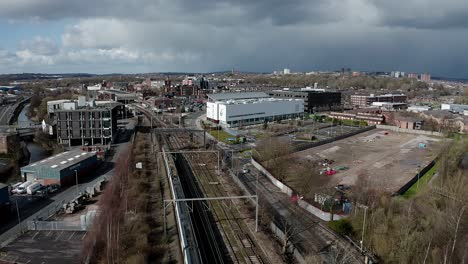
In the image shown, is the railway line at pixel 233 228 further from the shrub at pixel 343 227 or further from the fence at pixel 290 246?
the shrub at pixel 343 227

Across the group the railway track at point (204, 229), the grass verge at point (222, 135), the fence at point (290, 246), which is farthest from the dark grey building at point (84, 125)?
the fence at point (290, 246)

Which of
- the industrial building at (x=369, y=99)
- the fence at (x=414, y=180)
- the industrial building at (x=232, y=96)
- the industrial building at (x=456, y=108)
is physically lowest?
the fence at (x=414, y=180)

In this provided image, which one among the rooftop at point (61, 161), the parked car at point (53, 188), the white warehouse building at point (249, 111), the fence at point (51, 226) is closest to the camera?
the fence at point (51, 226)

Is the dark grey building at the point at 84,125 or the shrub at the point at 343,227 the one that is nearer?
the shrub at the point at 343,227

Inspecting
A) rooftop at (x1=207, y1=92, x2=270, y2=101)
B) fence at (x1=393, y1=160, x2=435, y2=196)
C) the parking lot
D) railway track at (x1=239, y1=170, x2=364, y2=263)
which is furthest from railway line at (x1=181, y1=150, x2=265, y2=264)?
rooftop at (x1=207, y1=92, x2=270, y2=101)

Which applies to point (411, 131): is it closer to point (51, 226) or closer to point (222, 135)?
point (222, 135)

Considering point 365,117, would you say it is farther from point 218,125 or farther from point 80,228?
point 80,228

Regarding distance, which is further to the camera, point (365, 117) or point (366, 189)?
point (365, 117)

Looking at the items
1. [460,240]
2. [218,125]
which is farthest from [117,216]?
[218,125]
